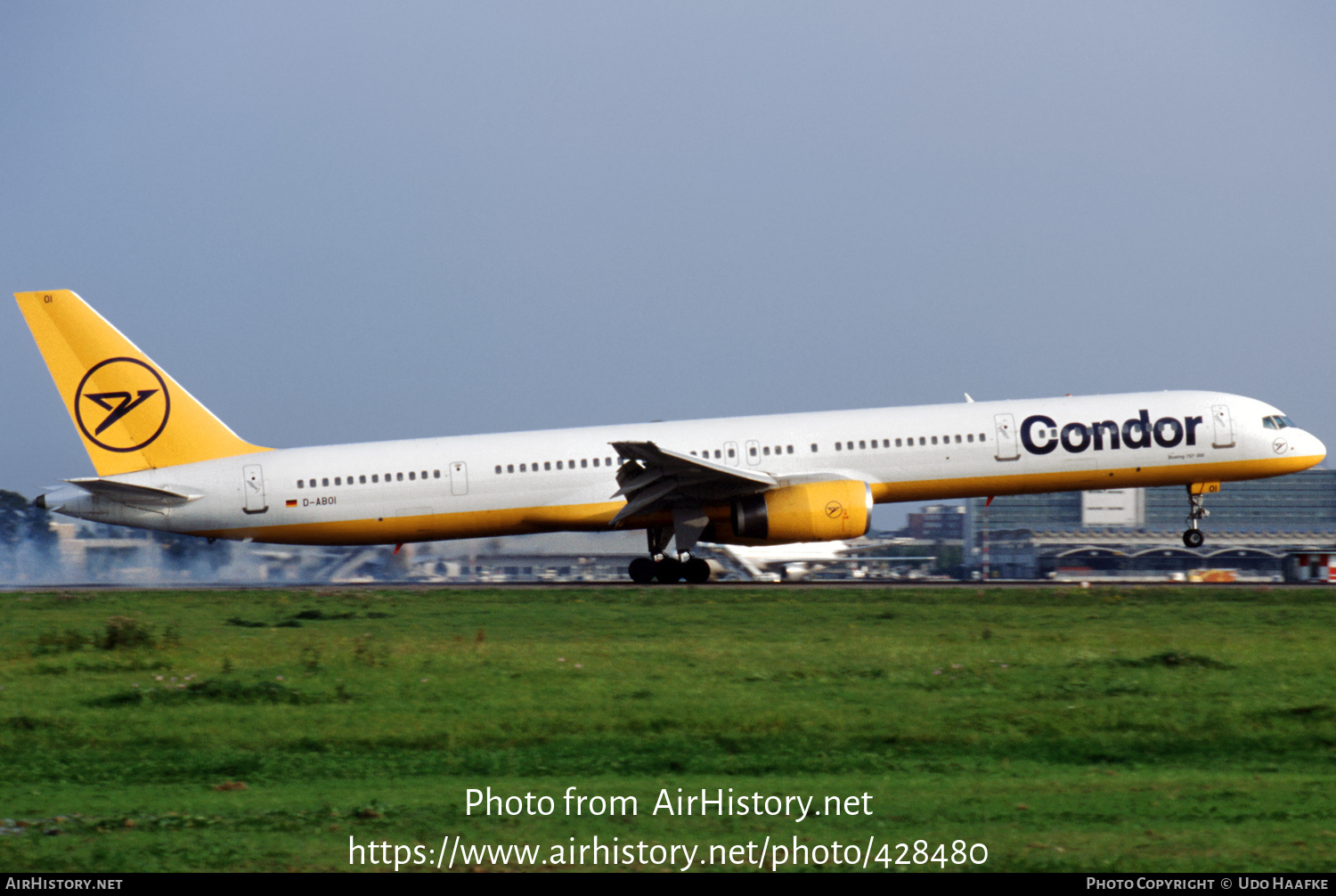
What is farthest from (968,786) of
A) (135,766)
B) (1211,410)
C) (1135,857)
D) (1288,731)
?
(1211,410)

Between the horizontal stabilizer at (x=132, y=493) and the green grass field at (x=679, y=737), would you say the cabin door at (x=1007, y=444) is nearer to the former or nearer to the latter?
the green grass field at (x=679, y=737)

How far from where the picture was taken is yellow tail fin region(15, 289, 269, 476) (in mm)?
31234

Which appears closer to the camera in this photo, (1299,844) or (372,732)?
(1299,844)

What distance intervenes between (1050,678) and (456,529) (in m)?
19.5

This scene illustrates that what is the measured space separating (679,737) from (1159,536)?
276 ft

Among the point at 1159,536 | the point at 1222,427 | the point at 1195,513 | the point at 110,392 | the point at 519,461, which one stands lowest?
the point at 1159,536

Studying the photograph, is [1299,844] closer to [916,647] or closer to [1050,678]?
[1050,678]

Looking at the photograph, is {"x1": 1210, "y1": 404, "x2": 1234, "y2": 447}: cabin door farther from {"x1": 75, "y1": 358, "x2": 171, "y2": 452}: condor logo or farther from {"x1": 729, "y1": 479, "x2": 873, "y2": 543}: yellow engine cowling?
{"x1": 75, "y1": 358, "x2": 171, "y2": 452}: condor logo

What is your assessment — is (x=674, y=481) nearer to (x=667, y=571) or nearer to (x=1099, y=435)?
(x=667, y=571)

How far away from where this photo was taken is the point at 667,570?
32.2 meters

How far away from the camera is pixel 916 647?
18297 millimetres

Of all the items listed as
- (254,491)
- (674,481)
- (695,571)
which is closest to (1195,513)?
(695,571)

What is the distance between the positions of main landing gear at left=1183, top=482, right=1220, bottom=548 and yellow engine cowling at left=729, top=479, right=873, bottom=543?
29.4 ft

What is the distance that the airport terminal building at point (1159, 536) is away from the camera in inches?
2754
